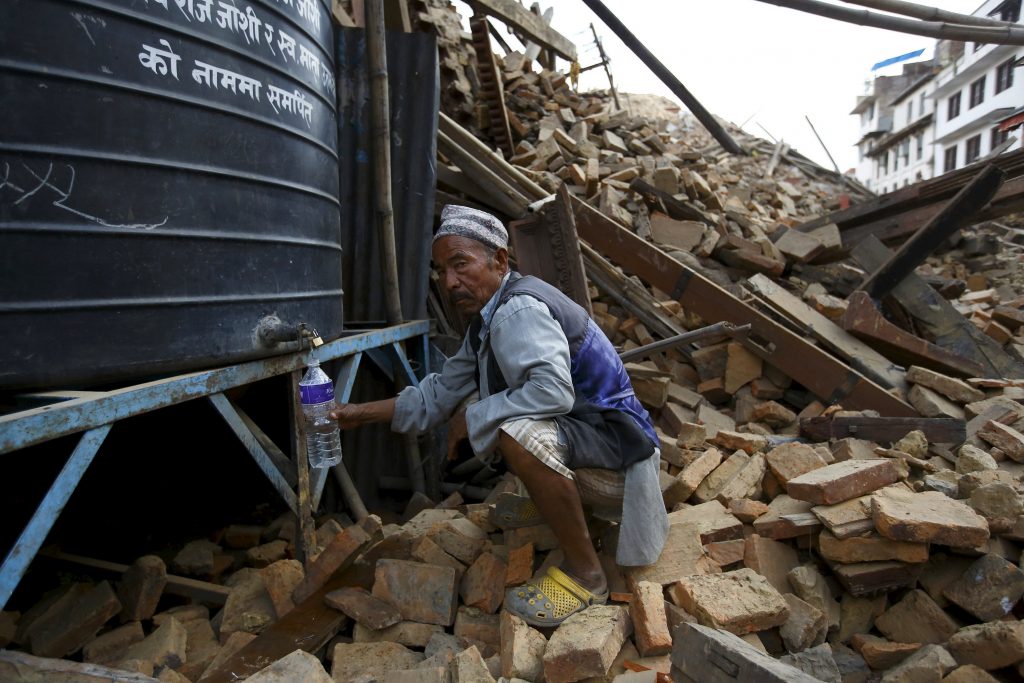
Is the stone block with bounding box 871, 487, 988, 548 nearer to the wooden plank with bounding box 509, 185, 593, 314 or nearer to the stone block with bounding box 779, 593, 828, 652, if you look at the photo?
the stone block with bounding box 779, 593, 828, 652

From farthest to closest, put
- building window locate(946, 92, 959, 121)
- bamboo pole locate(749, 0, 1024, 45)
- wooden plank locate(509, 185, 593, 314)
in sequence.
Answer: building window locate(946, 92, 959, 121), wooden plank locate(509, 185, 593, 314), bamboo pole locate(749, 0, 1024, 45)

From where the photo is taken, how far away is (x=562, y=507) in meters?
2.29

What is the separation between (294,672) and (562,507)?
100 centimetres

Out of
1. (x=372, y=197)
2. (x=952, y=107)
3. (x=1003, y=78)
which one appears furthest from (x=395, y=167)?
(x=952, y=107)

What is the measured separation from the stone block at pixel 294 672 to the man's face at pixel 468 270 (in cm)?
131

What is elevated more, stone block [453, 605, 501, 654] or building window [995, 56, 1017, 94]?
building window [995, 56, 1017, 94]

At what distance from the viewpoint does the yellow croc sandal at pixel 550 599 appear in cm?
224

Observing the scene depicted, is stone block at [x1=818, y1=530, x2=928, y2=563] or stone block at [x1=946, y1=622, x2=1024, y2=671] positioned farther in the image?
stone block at [x1=818, y1=530, x2=928, y2=563]

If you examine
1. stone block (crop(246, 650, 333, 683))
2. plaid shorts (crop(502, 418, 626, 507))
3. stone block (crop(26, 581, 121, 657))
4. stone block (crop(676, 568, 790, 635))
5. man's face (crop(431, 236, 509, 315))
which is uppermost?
man's face (crop(431, 236, 509, 315))

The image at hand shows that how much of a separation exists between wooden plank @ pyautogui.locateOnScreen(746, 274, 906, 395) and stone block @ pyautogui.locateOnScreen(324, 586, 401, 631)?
3.47m

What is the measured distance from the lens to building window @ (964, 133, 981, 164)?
28031 mm

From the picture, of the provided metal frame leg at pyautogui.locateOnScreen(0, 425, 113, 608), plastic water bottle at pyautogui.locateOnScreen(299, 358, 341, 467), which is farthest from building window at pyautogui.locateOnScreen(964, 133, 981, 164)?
metal frame leg at pyautogui.locateOnScreen(0, 425, 113, 608)

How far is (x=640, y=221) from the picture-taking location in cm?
580

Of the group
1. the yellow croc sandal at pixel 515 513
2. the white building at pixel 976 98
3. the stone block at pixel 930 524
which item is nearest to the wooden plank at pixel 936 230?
the stone block at pixel 930 524
